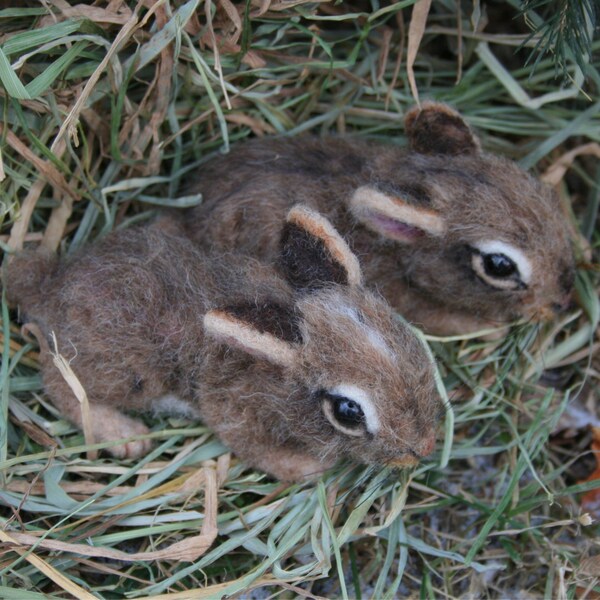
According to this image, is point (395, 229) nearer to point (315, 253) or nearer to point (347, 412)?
point (315, 253)

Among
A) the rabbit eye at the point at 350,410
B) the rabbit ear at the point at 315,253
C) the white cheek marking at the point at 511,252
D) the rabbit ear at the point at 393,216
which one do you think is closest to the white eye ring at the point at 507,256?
the white cheek marking at the point at 511,252

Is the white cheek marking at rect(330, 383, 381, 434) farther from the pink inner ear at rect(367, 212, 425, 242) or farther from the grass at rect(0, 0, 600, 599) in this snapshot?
the pink inner ear at rect(367, 212, 425, 242)

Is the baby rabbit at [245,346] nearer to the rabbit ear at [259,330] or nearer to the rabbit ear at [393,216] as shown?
the rabbit ear at [259,330]

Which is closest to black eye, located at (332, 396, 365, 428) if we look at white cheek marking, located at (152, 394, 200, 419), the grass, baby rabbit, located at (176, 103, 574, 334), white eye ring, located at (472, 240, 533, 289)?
the grass

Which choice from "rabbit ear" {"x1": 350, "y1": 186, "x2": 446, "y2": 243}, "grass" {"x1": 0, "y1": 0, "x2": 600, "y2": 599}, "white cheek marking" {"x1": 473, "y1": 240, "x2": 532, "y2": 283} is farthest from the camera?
"white cheek marking" {"x1": 473, "y1": 240, "x2": 532, "y2": 283}

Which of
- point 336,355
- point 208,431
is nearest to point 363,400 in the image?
point 336,355
